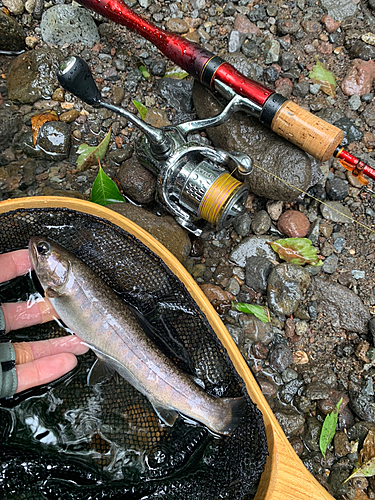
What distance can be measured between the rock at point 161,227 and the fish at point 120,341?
1.74ft

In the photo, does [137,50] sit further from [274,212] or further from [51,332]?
[51,332]

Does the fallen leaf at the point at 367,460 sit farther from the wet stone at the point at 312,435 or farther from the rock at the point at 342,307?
the rock at the point at 342,307

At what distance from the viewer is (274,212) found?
3.25 meters

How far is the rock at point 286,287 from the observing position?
3.04 meters

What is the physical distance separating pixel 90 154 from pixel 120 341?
1618mm

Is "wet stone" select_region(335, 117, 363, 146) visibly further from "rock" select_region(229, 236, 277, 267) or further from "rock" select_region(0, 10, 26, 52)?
"rock" select_region(0, 10, 26, 52)

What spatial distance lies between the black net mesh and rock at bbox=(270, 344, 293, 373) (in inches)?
Answer: 25.5

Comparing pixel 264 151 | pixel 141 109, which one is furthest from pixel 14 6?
pixel 264 151

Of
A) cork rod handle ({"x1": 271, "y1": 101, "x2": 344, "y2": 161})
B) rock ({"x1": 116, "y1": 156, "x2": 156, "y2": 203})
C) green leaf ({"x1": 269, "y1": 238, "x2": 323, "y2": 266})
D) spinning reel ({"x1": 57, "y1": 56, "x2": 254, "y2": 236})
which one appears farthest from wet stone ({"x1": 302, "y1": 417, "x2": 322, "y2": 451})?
rock ({"x1": 116, "y1": 156, "x2": 156, "y2": 203})

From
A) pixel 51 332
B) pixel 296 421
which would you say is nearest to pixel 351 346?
pixel 296 421

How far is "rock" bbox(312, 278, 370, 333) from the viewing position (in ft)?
10.0

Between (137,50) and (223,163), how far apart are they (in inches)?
57.2

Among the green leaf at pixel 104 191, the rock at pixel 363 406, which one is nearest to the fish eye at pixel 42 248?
the green leaf at pixel 104 191

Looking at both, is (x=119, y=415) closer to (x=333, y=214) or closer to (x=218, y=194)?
(x=218, y=194)
